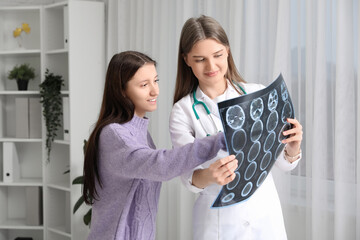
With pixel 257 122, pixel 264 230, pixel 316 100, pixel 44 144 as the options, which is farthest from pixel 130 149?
pixel 44 144

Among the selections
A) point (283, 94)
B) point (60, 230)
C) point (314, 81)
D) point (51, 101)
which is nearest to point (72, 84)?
point (51, 101)

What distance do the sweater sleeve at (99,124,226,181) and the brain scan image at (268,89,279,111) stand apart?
162mm

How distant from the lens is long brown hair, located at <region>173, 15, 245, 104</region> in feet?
5.32

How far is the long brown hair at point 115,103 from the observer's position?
162 centimetres

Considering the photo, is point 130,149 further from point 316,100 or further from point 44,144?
point 44,144

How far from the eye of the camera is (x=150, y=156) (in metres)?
1.44

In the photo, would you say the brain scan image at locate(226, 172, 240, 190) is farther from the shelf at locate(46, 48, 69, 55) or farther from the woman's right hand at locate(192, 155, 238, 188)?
the shelf at locate(46, 48, 69, 55)

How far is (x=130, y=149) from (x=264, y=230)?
0.52 m

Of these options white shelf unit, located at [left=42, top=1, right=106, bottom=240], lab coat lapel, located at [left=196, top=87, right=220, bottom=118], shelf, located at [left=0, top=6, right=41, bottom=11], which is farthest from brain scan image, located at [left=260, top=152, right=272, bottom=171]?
shelf, located at [left=0, top=6, right=41, bottom=11]

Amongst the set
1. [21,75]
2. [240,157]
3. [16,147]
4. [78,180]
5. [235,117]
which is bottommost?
[78,180]

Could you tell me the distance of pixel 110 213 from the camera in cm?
165

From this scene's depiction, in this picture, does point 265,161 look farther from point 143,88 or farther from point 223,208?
point 143,88

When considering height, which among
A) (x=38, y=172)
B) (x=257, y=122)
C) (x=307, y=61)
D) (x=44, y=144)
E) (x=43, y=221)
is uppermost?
(x=307, y=61)

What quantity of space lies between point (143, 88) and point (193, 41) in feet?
0.73
